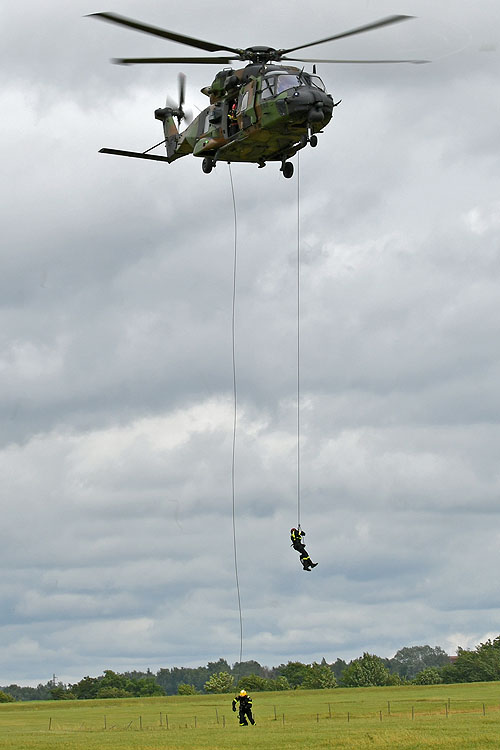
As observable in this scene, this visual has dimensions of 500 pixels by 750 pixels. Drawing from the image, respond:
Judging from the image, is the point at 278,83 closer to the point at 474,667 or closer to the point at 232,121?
the point at 232,121

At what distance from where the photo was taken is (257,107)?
37.1 metres

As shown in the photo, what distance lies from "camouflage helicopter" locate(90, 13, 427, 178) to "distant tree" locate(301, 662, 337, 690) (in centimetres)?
12936

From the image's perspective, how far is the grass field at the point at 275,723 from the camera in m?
58.3

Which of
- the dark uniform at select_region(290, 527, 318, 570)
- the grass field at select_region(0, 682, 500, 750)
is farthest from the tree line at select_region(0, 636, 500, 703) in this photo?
the dark uniform at select_region(290, 527, 318, 570)

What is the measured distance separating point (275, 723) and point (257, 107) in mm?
52046

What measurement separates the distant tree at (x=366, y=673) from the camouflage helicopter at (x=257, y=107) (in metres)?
138

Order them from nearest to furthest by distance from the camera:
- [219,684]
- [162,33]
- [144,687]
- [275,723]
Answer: [162,33] < [275,723] < [219,684] < [144,687]

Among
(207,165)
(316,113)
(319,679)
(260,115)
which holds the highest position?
(207,165)

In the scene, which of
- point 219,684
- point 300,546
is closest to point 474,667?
point 219,684

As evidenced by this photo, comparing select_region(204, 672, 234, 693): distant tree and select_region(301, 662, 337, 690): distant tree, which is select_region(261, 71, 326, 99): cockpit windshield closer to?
select_region(301, 662, 337, 690): distant tree

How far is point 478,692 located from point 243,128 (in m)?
97.8

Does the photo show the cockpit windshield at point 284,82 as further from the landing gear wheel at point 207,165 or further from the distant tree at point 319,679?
the distant tree at point 319,679

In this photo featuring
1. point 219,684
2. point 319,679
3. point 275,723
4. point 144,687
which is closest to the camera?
point 275,723

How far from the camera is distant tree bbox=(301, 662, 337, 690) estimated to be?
160 metres
